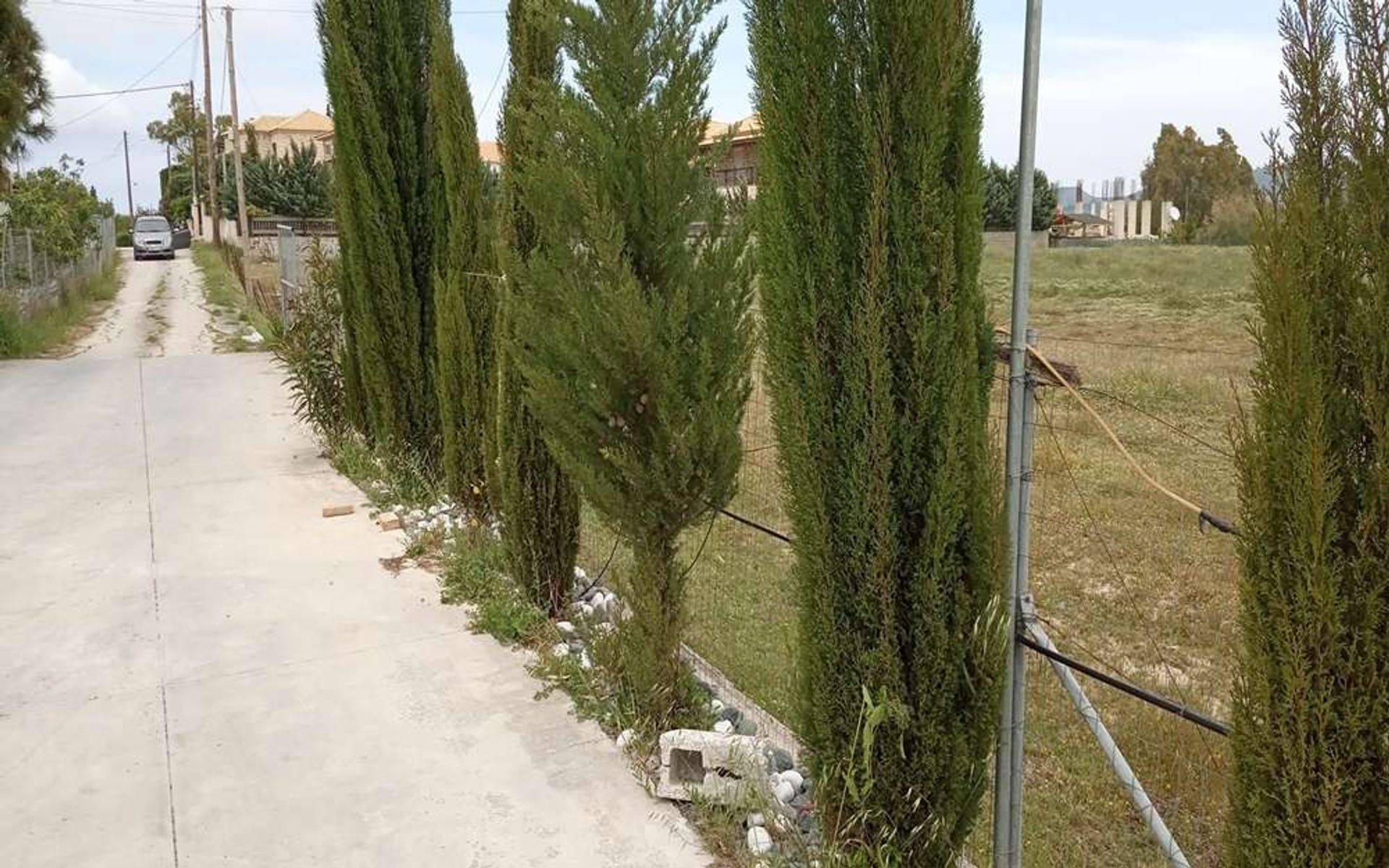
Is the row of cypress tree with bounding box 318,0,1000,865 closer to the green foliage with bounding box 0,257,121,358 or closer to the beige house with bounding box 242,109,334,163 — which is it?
the green foliage with bounding box 0,257,121,358

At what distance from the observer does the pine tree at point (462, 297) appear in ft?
18.3

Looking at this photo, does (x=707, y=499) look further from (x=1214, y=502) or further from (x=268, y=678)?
(x=1214, y=502)

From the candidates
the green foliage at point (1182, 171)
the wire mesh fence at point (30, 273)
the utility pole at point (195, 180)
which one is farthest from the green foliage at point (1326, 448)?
the utility pole at point (195, 180)

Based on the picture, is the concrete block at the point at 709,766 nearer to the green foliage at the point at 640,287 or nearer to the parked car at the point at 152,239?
the green foliage at the point at 640,287

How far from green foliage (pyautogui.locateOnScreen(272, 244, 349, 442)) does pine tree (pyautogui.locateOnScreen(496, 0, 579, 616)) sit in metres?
3.75

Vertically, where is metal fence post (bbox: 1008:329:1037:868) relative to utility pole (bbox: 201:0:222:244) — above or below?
below

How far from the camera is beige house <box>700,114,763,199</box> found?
11.7 feet

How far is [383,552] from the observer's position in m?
6.08

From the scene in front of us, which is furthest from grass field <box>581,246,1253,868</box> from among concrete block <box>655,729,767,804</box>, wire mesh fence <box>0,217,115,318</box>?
wire mesh fence <box>0,217,115,318</box>

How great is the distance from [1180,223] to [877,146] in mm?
35601

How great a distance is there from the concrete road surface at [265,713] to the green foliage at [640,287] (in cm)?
77

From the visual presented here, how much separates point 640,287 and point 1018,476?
4.33 ft

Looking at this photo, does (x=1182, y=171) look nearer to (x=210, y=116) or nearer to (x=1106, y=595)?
(x=210, y=116)

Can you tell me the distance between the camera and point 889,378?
2.43 meters
